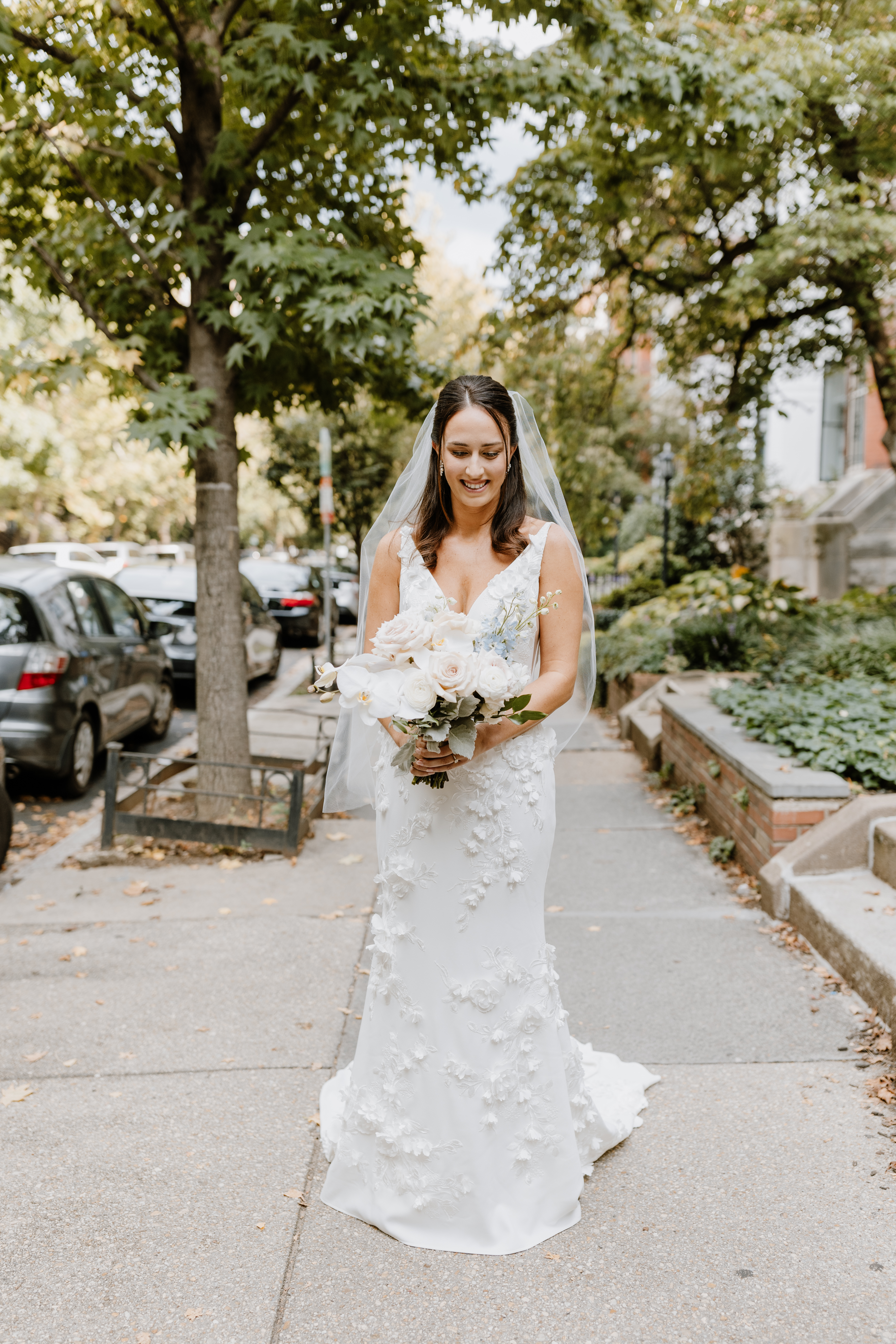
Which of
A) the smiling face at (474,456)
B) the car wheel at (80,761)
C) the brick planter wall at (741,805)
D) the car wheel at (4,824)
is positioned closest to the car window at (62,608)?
the car wheel at (80,761)

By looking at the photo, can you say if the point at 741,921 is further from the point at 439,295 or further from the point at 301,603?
the point at 439,295

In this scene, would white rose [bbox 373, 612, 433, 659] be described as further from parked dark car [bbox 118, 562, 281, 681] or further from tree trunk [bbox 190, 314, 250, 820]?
parked dark car [bbox 118, 562, 281, 681]

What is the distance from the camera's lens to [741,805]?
19.5ft

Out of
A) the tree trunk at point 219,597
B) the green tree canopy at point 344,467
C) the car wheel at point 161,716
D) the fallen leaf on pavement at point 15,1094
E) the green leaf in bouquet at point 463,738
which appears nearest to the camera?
the green leaf in bouquet at point 463,738

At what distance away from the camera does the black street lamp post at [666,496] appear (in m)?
16.0

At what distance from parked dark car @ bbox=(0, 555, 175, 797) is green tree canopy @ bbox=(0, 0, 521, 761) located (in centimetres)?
136

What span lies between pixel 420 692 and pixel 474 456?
82cm

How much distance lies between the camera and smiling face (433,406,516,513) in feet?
9.64

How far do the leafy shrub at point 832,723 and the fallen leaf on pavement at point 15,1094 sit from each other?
4113 mm

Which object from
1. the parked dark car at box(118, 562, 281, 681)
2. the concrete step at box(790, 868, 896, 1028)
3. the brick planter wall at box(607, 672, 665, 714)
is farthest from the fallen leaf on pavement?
the parked dark car at box(118, 562, 281, 681)

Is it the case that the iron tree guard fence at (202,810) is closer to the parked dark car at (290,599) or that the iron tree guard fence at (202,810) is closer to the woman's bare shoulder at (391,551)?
the woman's bare shoulder at (391,551)

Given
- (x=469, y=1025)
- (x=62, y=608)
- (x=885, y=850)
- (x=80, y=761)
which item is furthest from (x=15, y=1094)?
(x=62, y=608)

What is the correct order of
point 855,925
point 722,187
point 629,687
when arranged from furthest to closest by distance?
point 629,687 < point 722,187 < point 855,925

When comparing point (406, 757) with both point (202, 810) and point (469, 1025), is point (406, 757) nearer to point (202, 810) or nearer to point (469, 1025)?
point (469, 1025)
